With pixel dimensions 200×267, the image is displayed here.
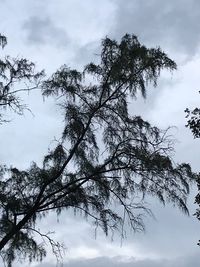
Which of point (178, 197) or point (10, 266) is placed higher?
point (178, 197)

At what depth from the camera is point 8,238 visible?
17.4 meters

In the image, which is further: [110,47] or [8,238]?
[110,47]

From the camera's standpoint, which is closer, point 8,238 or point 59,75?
point 8,238

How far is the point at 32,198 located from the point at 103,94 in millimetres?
3236

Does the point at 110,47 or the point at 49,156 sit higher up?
the point at 110,47

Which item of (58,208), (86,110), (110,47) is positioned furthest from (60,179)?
(110,47)

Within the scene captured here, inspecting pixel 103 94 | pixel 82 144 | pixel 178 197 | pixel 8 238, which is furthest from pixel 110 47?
pixel 8 238

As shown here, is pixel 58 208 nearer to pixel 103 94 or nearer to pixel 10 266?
pixel 10 266

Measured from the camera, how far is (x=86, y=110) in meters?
19.0

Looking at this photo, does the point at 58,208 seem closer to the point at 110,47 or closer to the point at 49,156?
the point at 49,156

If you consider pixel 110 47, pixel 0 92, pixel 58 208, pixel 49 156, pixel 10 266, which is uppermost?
pixel 110 47

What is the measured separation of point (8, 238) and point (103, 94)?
176 inches

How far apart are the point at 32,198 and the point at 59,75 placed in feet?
10.9

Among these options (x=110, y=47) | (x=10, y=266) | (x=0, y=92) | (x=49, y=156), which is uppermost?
(x=110, y=47)
